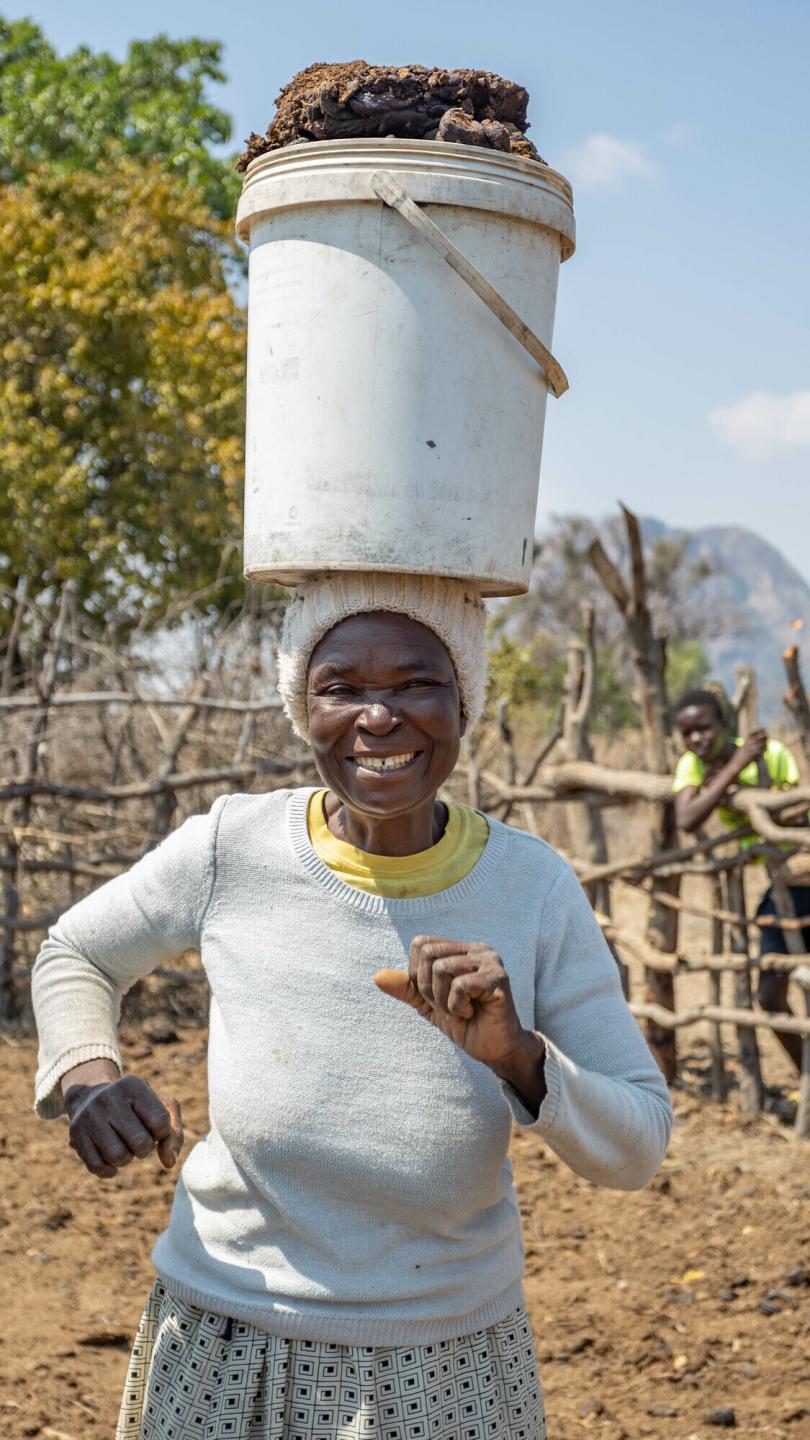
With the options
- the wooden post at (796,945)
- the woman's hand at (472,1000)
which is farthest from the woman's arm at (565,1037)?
the wooden post at (796,945)

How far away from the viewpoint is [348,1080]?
176cm

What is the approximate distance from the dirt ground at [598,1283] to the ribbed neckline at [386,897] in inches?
72.2

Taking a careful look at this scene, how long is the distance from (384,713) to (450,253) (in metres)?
0.57

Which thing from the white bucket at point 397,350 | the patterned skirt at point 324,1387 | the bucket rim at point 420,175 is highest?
the bucket rim at point 420,175

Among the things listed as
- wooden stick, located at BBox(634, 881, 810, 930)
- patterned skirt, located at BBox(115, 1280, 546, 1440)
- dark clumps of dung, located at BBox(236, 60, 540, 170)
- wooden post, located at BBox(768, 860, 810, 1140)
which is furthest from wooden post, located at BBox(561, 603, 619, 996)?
dark clumps of dung, located at BBox(236, 60, 540, 170)

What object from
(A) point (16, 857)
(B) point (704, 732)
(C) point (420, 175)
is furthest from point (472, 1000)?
(A) point (16, 857)

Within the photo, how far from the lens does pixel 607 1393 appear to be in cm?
346

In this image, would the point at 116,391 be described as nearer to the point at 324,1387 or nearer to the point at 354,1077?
the point at 354,1077

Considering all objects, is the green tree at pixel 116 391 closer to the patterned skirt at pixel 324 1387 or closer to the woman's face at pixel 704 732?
the woman's face at pixel 704 732

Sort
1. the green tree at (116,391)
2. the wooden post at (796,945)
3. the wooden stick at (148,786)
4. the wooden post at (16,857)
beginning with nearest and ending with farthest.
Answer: the wooden post at (796,945)
the wooden stick at (148,786)
the wooden post at (16,857)
the green tree at (116,391)

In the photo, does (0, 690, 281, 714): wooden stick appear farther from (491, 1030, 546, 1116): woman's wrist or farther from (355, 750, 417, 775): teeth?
(491, 1030, 546, 1116): woman's wrist

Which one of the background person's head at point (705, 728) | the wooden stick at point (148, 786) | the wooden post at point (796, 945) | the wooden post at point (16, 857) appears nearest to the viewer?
the wooden post at point (796, 945)

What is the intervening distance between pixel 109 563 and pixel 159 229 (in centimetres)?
314

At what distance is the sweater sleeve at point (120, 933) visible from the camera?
1905 mm
